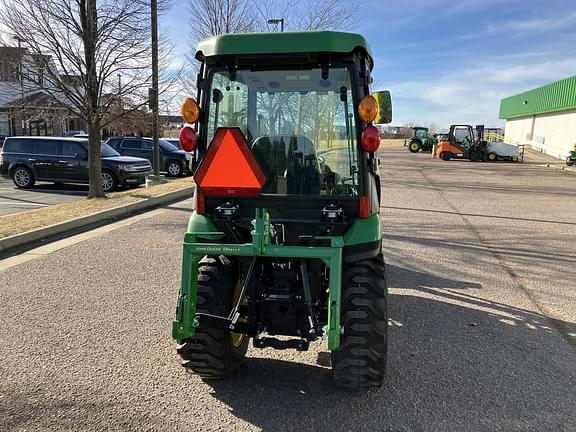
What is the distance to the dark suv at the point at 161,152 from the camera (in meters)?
19.0

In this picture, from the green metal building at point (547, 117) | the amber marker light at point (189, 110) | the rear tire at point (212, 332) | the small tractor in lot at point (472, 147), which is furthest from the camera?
the green metal building at point (547, 117)

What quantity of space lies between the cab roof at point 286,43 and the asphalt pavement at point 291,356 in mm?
2323

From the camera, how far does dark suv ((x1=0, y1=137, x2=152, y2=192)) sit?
556 inches

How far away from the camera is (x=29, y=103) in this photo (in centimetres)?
1077

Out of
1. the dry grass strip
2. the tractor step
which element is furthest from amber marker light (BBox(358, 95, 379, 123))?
the dry grass strip

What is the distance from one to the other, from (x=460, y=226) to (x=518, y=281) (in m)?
3.61

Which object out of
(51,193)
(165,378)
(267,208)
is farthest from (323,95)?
(51,193)

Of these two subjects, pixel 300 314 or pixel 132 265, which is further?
pixel 132 265

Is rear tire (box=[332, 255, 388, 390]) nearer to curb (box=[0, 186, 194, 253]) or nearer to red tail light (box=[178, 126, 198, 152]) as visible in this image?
red tail light (box=[178, 126, 198, 152])

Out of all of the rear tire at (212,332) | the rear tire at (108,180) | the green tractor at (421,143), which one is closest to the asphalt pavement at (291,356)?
the rear tire at (212,332)

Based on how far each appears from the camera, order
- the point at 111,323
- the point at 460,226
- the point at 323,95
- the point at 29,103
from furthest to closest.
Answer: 1. the point at 29,103
2. the point at 460,226
3. the point at 111,323
4. the point at 323,95

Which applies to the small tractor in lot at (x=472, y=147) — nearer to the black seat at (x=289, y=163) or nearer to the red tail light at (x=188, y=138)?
the black seat at (x=289, y=163)

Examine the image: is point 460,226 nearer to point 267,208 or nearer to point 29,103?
point 267,208

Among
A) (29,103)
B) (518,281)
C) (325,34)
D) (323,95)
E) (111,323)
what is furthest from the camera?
(29,103)
